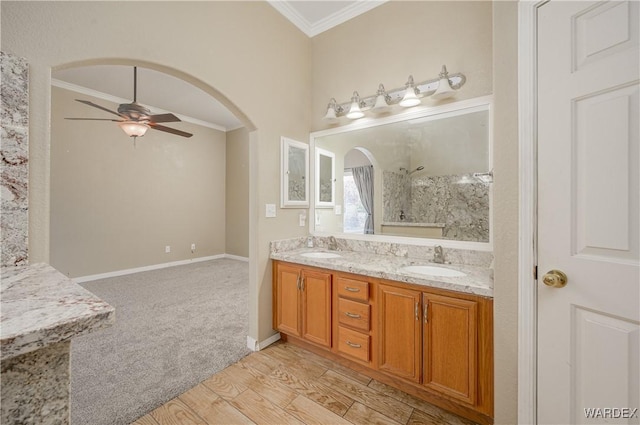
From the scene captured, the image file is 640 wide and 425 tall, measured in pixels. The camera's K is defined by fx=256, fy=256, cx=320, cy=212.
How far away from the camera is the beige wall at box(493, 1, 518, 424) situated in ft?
4.23

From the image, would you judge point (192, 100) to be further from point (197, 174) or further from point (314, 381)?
point (314, 381)

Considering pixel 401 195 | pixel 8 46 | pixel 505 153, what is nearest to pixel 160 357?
pixel 8 46

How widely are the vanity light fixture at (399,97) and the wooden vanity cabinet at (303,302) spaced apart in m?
1.53

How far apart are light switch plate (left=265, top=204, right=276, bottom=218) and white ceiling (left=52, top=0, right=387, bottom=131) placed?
1.92m

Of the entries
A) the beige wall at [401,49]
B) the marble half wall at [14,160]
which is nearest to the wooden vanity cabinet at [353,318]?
the beige wall at [401,49]

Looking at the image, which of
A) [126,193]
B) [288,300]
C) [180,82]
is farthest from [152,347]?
[180,82]

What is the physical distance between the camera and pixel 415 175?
88.9 inches

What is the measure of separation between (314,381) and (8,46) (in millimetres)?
2519

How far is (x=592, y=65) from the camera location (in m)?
1.06

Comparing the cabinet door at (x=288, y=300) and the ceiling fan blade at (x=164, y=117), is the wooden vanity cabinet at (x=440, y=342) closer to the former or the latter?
the cabinet door at (x=288, y=300)

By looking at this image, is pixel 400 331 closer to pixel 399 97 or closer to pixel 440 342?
pixel 440 342

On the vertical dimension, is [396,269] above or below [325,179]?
below

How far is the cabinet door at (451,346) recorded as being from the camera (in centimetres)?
146

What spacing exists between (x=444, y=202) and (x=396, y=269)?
0.75 metres
